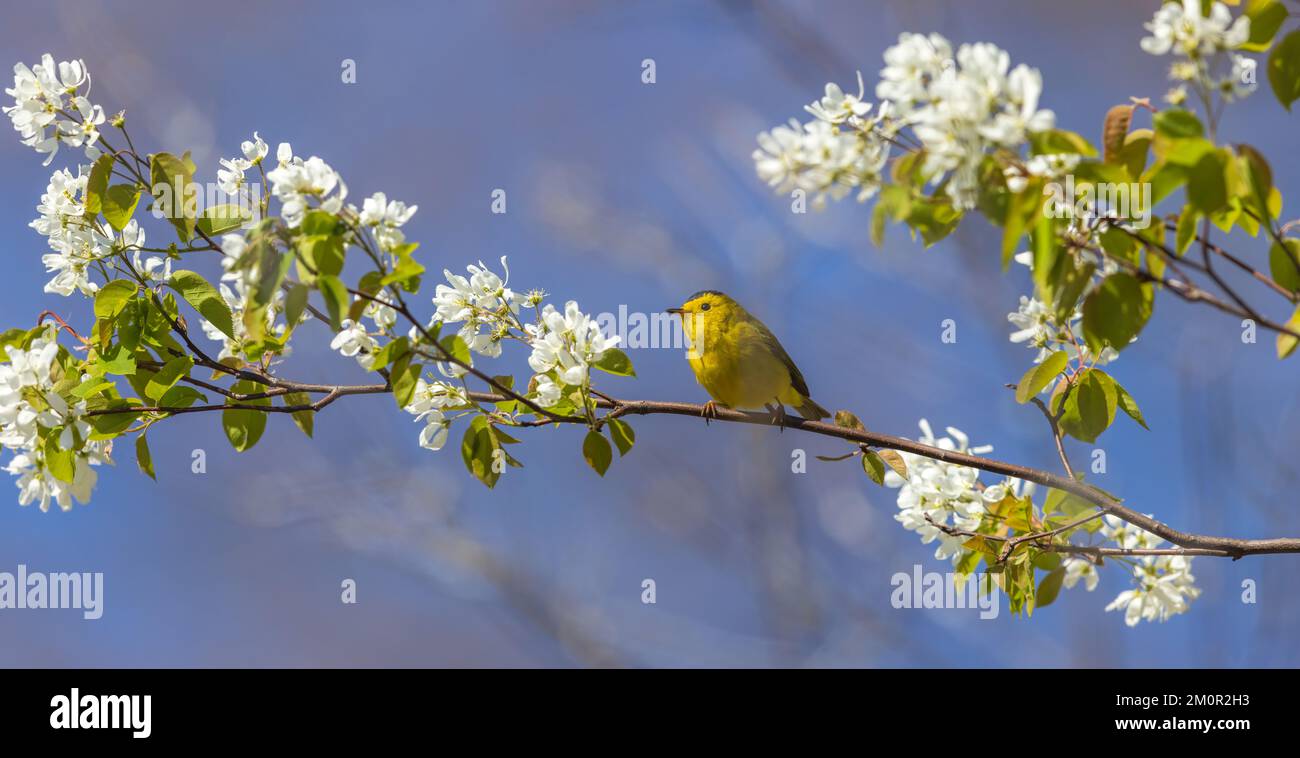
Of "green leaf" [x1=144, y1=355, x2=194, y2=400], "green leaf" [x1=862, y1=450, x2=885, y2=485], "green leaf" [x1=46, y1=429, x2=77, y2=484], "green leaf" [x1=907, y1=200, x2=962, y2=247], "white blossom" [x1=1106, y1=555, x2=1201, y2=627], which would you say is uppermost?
"green leaf" [x1=907, y1=200, x2=962, y2=247]

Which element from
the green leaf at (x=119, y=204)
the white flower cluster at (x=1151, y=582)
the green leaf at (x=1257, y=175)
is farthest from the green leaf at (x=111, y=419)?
the white flower cluster at (x=1151, y=582)

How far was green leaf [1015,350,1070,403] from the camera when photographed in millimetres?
2094

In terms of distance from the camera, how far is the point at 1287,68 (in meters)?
1.52

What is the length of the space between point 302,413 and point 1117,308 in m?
1.63

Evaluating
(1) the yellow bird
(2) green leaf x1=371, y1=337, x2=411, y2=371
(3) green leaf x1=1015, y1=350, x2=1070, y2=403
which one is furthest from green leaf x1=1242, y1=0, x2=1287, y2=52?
(1) the yellow bird

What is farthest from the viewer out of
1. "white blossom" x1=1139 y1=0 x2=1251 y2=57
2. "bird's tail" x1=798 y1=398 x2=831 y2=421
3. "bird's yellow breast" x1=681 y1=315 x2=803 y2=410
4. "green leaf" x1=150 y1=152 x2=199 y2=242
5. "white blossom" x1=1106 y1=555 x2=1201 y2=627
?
"bird's tail" x1=798 y1=398 x2=831 y2=421

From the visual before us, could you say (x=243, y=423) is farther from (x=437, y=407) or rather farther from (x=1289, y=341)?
(x=1289, y=341)

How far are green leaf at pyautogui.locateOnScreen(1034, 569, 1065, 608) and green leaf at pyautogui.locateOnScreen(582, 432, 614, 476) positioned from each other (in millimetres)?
1025

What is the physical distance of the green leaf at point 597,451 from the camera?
2.22 meters

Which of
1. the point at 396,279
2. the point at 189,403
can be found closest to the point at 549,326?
the point at 396,279

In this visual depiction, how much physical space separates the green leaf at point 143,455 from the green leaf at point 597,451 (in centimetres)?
91

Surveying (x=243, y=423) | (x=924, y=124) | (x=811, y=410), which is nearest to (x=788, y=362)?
(x=811, y=410)

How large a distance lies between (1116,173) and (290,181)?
4.12 ft

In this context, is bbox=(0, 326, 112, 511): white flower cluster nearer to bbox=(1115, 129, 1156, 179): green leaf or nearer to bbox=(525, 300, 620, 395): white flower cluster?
bbox=(525, 300, 620, 395): white flower cluster
